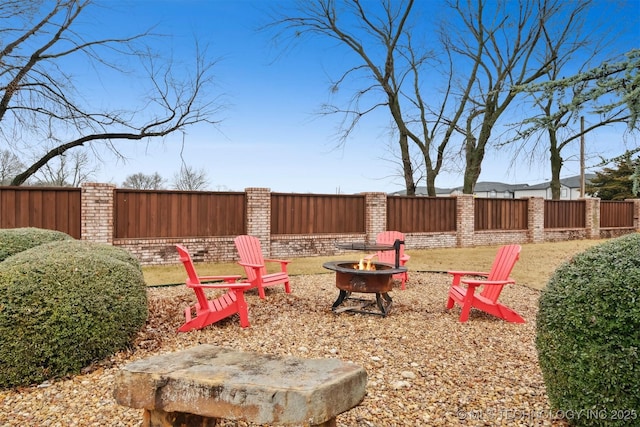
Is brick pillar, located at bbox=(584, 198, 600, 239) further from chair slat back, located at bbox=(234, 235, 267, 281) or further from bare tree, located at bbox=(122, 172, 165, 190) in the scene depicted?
bare tree, located at bbox=(122, 172, 165, 190)

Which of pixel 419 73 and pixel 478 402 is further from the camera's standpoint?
pixel 419 73

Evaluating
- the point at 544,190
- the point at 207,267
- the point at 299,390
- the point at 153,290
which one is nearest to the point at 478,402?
the point at 299,390

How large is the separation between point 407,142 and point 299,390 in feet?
60.0

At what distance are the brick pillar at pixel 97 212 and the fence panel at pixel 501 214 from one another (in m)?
12.2

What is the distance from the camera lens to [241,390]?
2.00 metres

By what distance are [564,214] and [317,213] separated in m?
12.4

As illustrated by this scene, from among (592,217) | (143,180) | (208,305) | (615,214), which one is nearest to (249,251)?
(208,305)

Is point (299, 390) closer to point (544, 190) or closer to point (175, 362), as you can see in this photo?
point (175, 362)

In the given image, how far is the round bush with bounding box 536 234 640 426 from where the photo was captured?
81.9 inches

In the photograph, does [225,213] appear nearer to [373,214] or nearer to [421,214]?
[373,214]

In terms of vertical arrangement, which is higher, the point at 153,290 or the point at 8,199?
the point at 8,199

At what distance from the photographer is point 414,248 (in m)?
14.0

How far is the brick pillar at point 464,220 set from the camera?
1505 cm

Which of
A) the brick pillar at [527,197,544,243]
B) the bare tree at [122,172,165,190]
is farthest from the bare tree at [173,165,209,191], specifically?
the brick pillar at [527,197,544,243]
